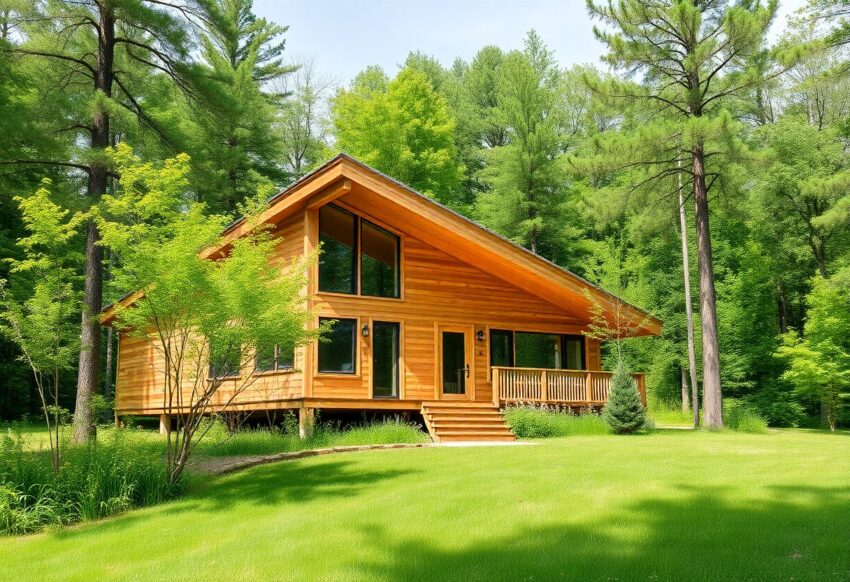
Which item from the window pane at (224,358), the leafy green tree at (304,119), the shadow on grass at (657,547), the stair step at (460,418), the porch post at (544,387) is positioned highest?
the leafy green tree at (304,119)

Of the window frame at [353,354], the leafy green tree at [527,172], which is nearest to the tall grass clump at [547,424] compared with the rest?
the window frame at [353,354]

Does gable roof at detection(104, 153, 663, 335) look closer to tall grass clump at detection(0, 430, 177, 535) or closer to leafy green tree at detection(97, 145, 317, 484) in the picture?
leafy green tree at detection(97, 145, 317, 484)

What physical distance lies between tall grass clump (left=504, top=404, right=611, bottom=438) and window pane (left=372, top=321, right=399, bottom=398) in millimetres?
2571

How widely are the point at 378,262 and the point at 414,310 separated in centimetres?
135

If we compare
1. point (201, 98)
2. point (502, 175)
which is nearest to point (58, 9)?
point (201, 98)

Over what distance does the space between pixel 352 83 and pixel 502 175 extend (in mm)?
10512

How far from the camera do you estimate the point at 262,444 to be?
12039 millimetres

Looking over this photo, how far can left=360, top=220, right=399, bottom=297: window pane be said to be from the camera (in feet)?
50.8

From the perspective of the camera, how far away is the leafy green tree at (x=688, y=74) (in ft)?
54.4

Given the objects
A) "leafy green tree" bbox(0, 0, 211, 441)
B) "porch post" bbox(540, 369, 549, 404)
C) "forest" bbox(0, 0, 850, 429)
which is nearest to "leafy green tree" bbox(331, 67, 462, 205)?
"forest" bbox(0, 0, 850, 429)

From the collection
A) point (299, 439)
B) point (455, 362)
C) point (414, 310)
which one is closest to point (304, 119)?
point (414, 310)

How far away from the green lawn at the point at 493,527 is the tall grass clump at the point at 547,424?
5.13 metres

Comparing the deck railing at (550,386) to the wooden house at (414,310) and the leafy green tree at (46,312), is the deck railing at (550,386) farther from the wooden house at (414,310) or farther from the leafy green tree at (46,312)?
the leafy green tree at (46,312)

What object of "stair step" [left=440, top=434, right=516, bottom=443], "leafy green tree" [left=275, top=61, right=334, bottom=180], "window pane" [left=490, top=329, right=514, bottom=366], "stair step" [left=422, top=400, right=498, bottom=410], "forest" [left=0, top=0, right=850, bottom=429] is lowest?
"stair step" [left=440, top=434, right=516, bottom=443]
